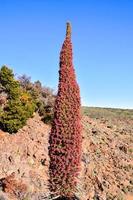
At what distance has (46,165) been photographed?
32469mm

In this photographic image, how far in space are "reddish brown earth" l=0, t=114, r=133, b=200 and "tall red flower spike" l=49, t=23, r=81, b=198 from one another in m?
9.30

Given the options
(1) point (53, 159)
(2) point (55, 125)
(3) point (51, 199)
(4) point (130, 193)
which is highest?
(2) point (55, 125)

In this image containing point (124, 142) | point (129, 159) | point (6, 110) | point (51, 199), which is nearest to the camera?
point (51, 199)

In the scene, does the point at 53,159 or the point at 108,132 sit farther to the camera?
the point at 108,132

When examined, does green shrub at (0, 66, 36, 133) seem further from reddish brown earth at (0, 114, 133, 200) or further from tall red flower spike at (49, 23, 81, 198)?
tall red flower spike at (49, 23, 81, 198)

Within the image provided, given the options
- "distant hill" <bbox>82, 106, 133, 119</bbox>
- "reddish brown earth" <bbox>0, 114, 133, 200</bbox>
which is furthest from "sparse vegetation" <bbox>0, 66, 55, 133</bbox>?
"distant hill" <bbox>82, 106, 133, 119</bbox>

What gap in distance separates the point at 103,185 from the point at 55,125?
57.3 feet

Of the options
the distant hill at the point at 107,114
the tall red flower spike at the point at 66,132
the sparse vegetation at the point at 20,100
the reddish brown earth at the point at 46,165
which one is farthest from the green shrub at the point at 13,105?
the distant hill at the point at 107,114

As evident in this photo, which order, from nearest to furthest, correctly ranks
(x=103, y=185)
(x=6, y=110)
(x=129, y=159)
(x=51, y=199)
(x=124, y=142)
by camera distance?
(x=51, y=199), (x=103, y=185), (x=6, y=110), (x=129, y=159), (x=124, y=142)

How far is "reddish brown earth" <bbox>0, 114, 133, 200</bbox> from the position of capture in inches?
1124

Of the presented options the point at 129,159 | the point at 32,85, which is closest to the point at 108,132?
the point at 129,159

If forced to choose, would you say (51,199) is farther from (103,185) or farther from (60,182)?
(103,185)

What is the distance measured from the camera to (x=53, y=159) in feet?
54.6

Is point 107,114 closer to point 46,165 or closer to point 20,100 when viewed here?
point 20,100
